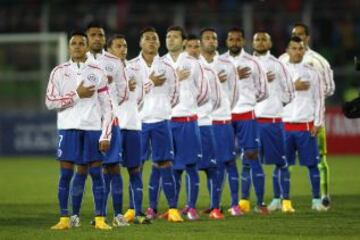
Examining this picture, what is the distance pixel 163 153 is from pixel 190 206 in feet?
2.78

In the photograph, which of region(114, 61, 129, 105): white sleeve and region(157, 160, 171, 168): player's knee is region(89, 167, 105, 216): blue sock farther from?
region(157, 160, 171, 168): player's knee

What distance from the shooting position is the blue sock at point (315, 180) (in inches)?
608

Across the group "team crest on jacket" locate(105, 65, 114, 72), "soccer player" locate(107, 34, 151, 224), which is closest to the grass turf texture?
"soccer player" locate(107, 34, 151, 224)

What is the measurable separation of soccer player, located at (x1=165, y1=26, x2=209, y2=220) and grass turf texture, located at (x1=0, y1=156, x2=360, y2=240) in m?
0.56

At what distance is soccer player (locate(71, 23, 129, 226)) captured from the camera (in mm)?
12773

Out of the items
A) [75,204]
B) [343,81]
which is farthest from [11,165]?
[75,204]

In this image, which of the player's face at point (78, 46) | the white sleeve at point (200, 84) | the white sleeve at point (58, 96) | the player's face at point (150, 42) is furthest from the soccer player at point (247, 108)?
the white sleeve at point (58, 96)

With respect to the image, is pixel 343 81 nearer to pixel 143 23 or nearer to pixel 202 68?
pixel 143 23

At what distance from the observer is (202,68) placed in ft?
47.0

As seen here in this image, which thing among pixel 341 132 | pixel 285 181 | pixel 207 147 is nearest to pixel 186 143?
pixel 207 147

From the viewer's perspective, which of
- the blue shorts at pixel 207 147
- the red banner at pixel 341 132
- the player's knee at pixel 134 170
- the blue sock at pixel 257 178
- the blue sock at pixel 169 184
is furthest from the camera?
the red banner at pixel 341 132

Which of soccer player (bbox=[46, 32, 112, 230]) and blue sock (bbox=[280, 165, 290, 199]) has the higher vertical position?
soccer player (bbox=[46, 32, 112, 230])

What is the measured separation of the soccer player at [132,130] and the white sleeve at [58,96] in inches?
37.6

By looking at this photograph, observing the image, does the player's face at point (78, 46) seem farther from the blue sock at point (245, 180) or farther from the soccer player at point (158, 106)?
the blue sock at point (245, 180)
